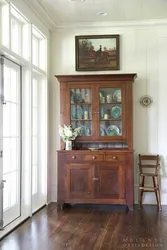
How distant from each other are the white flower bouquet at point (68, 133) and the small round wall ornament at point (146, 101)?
1.20 m

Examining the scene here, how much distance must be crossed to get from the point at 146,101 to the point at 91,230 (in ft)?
8.29

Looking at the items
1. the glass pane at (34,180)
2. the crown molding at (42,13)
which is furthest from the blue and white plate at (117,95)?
the glass pane at (34,180)

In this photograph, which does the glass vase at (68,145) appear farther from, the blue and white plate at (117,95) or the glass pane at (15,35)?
the glass pane at (15,35)

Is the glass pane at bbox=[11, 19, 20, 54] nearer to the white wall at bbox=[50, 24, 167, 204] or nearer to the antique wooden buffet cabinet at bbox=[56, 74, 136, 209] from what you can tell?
the antique wooden buffet cabinet at bbox=[56, 74, 136, 209]

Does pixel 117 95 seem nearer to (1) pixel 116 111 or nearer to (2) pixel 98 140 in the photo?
(1) pixel 116 111

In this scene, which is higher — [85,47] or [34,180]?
[85,47]

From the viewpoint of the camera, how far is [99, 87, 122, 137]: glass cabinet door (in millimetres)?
5477

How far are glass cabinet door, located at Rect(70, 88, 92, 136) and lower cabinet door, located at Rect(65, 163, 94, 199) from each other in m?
0.57

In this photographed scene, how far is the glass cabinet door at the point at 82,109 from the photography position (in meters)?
5.54

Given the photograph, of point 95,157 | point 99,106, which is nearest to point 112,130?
point 99,106

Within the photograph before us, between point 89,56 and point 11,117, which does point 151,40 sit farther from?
point 11,117

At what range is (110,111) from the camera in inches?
217

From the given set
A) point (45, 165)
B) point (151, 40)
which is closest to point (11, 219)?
point (45, 165)

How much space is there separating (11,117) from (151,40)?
9.27 ft
